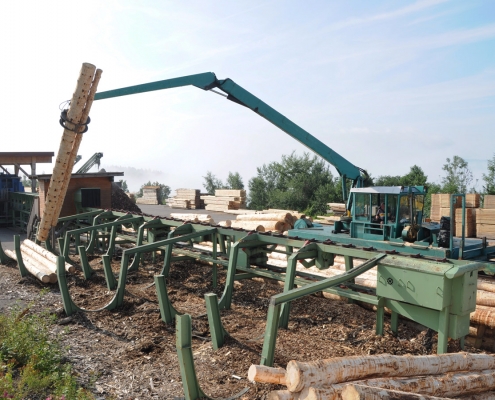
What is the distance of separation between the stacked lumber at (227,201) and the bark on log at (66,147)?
17.0 meters

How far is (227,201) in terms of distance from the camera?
2859 cm

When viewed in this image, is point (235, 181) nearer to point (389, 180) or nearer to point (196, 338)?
point (389, 180)

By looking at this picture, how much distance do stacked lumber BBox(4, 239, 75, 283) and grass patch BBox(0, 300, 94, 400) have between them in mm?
2030

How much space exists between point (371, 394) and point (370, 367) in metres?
0.57

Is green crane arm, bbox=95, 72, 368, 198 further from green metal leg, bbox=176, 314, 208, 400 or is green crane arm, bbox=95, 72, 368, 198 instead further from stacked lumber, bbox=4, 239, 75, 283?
green metal leg, bbox=176, 314, 208, 400

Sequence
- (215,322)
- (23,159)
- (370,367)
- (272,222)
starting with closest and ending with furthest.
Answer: (370,367) < (215,322) < (272,222) < (23,159)

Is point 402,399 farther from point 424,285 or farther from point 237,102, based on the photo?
point 237,102

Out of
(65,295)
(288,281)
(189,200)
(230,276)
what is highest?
(189,200)

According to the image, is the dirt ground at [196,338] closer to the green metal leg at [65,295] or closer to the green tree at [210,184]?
the green metal leg at [65,295]

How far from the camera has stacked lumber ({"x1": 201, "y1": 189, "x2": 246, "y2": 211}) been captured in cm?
2859

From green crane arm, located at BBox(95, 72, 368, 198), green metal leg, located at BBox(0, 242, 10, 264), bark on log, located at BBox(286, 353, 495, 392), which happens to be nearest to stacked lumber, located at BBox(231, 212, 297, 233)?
green crane arm, located at BBox(95, 72, 368, 198)

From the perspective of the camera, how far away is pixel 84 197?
1423 centimetres

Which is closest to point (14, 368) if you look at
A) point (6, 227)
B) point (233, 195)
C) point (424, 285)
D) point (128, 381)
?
point (128, 381)

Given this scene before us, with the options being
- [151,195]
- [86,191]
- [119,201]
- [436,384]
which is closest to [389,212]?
[436,384]
